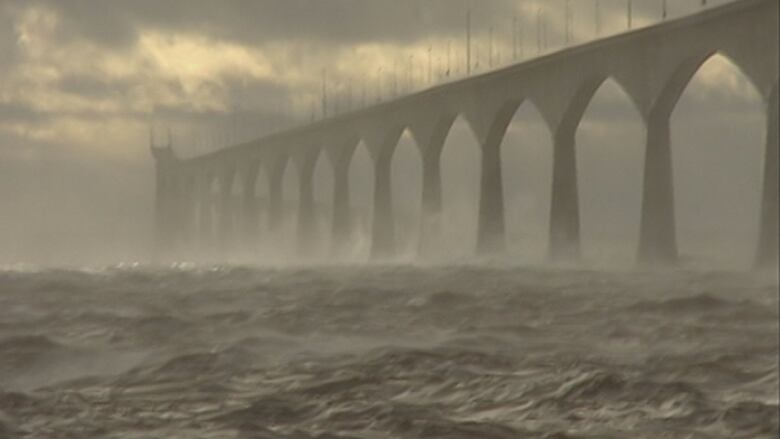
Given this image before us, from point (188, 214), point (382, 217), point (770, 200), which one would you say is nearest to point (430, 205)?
point (382, 217)

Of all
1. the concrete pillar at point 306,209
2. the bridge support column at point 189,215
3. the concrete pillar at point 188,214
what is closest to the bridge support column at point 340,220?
the concrete pillar at point 306,209

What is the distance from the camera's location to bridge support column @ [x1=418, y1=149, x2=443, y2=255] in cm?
7425

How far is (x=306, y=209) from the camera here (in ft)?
337

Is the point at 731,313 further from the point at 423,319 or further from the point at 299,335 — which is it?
the point at 299,335

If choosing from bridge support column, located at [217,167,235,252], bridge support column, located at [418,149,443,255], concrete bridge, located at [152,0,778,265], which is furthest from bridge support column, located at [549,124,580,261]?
bridge support column, located at [217,167,235,252]

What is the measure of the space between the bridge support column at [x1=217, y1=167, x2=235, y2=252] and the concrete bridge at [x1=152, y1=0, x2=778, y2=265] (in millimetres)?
14392

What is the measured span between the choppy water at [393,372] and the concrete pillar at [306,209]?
7872 centimetres

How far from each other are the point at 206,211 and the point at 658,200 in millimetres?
90481

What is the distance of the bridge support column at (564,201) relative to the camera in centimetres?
5869

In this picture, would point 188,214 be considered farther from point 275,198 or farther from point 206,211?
point 275,198

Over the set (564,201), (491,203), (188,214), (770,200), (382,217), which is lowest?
(770,200)

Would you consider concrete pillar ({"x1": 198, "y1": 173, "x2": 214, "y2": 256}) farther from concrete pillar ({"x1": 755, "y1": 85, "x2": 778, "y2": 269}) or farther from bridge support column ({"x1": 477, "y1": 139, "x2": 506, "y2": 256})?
concrete pillar ({"x1": 755, "y1": 85, "x2": 778, "y2": 269})

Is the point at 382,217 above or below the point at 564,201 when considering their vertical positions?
below

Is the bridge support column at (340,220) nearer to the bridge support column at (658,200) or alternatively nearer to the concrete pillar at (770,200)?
the bridge support column at (658,200)
